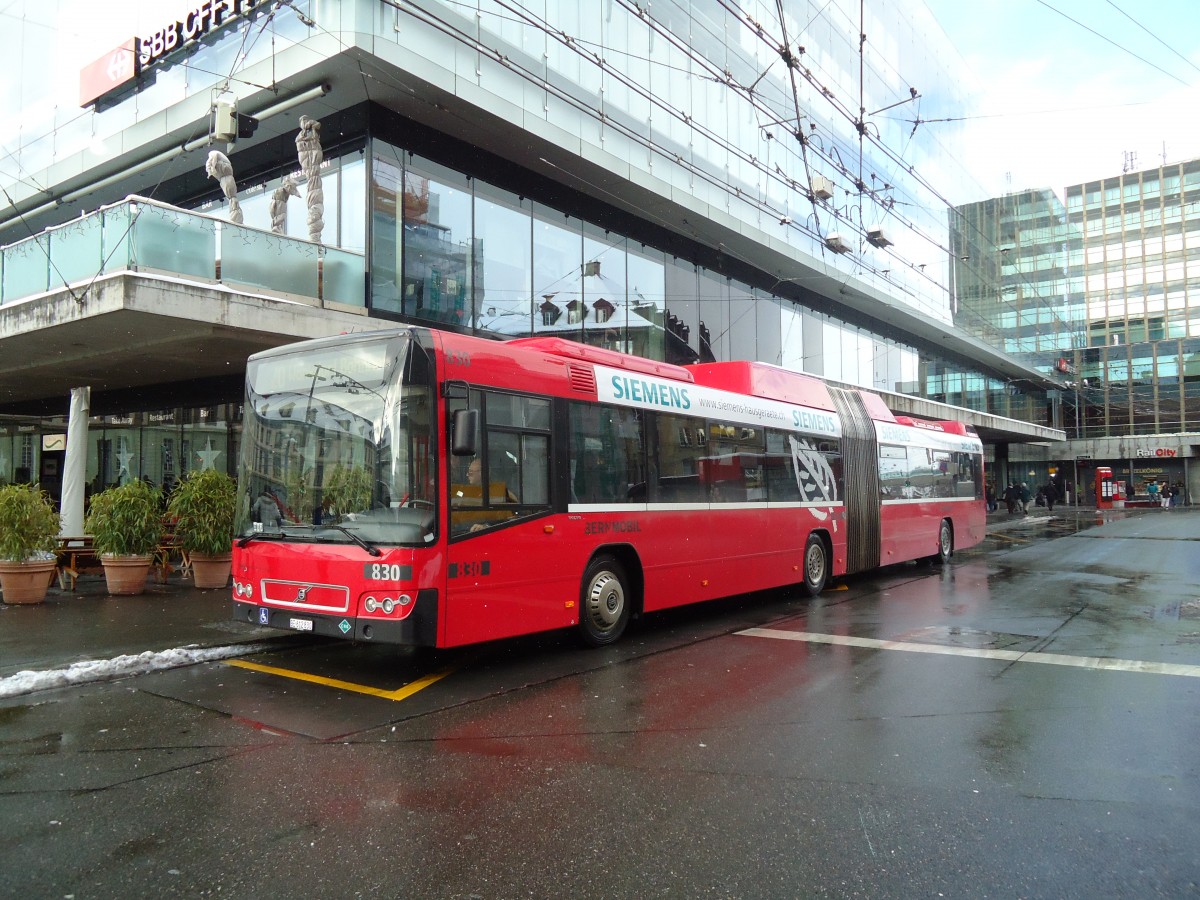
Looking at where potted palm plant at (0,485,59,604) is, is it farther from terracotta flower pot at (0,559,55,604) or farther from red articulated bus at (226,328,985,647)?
red articulated bus at (226,328,985,647)

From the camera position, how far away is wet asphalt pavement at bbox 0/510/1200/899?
359cm

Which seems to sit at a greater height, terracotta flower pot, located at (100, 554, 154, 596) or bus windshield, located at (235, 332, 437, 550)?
bus windshield, located at (235, 332, 437, 550)

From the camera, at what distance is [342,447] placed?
7.01m

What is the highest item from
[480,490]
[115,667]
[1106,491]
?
[480,490]

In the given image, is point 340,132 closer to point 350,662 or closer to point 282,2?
point 282,2

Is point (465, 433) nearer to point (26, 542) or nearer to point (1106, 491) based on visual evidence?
point (26, 542)

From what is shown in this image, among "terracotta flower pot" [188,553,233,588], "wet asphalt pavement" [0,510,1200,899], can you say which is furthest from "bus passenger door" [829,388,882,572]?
"terracotta flower pot" [188,553,233,588]

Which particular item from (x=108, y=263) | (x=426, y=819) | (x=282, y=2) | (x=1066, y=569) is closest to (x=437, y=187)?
(x=282, y=2)

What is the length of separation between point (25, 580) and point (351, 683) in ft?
22.5

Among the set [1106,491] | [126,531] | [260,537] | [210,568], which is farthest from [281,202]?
[1106,491]

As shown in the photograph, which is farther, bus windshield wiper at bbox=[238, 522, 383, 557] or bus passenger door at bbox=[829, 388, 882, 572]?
bus passenger door at bbox=[829, 388, 882, 572]

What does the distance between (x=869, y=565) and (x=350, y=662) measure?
9.99 metres

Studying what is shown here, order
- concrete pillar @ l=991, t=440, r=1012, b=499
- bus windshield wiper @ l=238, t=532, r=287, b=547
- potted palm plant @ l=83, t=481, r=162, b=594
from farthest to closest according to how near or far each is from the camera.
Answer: concrete pillar @ l=991, t=440, r=1012, b=499 → potted palm plant @ l=83, t=481, r=162, b=594 → bus windshield wiper @ l=238, t=532, r=287, b=547

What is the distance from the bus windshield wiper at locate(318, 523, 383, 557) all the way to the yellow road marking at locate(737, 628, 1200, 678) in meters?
4.82
